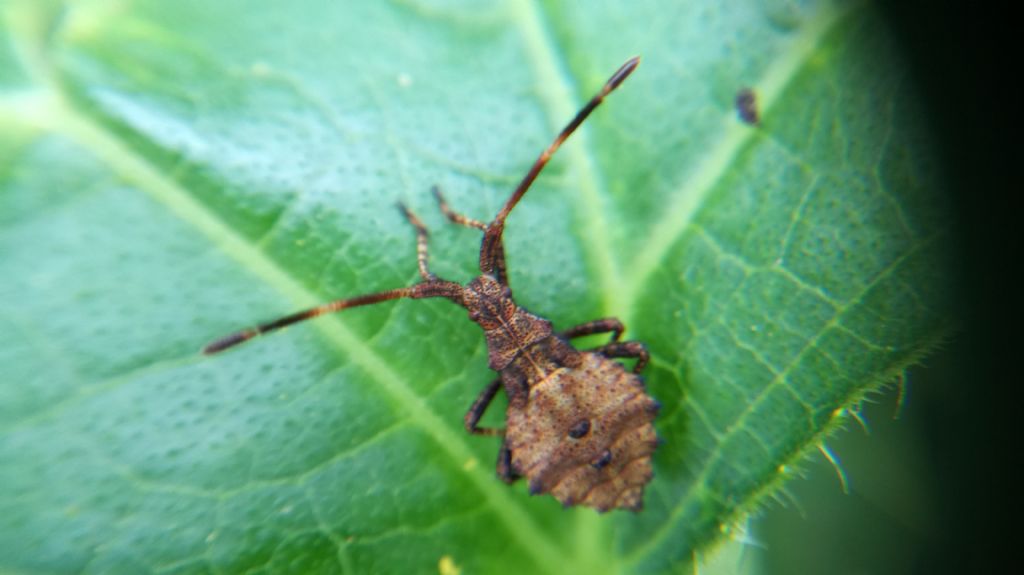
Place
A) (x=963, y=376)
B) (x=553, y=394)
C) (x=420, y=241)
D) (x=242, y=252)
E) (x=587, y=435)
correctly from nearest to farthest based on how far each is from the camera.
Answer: (x=242, y=252)
(x=963, y=376)
(x=420, y=241)
(x=587, y=435)
(x=553, y=394)

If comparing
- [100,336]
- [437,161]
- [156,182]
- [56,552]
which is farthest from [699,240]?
[56,552]

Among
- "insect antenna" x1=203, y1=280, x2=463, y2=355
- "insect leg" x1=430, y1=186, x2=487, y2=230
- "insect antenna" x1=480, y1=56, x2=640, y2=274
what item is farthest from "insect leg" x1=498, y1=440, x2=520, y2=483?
"insect leg" x1=430, y1=186, x2=487, y2=230

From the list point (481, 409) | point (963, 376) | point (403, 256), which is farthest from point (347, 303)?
point (963, 376)

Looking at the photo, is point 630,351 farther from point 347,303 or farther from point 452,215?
point 347,303

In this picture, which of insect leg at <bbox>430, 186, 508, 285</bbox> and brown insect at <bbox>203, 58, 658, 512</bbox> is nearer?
brown insect at <bbox>203, 58, 658, 512</bbox>

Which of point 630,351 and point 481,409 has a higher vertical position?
point 630,351

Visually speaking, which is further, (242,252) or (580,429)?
(580,429)

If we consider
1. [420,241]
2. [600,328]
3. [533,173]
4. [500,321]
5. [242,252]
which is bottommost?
[242,252]

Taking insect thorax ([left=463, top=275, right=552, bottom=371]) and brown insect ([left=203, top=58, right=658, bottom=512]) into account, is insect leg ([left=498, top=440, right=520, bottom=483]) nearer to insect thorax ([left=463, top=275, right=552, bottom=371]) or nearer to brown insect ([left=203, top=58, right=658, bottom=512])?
brown insect ([left=203, top=58, right=658, bottom=512])
